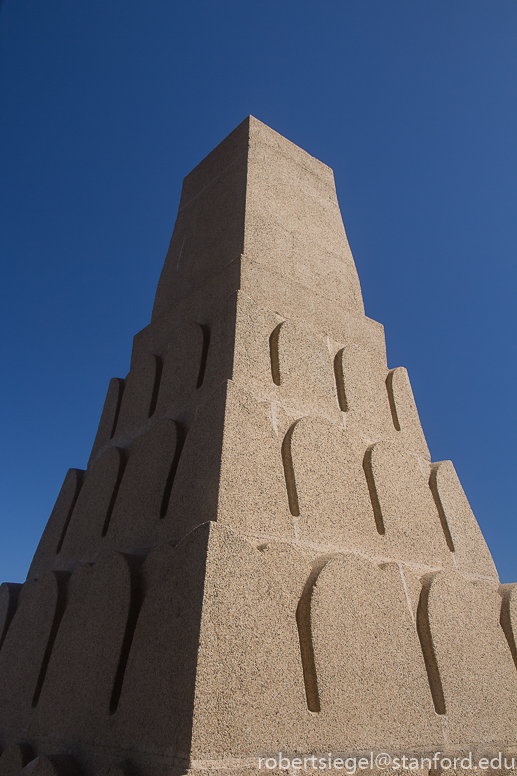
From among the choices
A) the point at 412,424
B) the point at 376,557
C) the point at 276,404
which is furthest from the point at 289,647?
the point at 412,424

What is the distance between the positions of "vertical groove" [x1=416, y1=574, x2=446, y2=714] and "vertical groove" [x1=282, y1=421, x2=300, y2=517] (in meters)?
0.82

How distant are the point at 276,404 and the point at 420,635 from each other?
1.36 m

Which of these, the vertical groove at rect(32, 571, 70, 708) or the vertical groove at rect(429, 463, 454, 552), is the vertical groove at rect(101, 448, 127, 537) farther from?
the vertical groove at rect(429, 463, 454, 552)

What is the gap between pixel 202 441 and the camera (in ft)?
8.29

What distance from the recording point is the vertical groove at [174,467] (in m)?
2.62

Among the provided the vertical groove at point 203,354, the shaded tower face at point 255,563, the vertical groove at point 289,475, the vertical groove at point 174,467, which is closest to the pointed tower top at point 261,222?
the shaded tower face at point 255,563

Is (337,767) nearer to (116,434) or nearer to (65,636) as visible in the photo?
(65,636)

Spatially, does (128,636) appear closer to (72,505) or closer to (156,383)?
(72,505)

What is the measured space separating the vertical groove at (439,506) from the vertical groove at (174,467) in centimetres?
163

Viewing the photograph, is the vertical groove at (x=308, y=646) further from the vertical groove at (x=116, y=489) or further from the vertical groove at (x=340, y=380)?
the vertical groove at (x=116, y=489)

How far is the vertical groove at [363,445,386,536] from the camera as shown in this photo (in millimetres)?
2779

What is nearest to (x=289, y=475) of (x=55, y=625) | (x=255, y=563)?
(x=255, y=563)

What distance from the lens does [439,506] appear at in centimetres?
319

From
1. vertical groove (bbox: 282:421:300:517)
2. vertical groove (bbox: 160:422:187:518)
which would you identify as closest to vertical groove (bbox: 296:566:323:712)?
vertical groove (bbox: 282:421:300:517)
